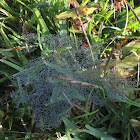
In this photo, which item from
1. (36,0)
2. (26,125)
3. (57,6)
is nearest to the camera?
(26,125)

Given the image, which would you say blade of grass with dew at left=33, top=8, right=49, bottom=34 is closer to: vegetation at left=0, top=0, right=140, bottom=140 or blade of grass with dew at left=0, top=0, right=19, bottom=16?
vegetation at left=0, top=0, right=140, bottom=140

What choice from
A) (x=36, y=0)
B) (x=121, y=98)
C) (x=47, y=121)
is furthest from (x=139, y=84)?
(x=36, y=0)

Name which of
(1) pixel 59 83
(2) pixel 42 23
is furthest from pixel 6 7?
(1) pixel 59 83

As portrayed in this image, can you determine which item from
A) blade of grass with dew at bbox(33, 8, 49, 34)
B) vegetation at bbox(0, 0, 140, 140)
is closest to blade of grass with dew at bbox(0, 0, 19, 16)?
vegetation at bbox(0, 0, 140, 140)

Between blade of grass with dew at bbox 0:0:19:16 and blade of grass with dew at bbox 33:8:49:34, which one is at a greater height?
blade of grass with dew at bbox 0:0:19:16

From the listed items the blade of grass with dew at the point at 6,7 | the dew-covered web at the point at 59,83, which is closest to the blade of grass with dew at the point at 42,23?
the dew-covered web at the point at 59,83

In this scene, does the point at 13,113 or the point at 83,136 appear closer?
the point at 83,136

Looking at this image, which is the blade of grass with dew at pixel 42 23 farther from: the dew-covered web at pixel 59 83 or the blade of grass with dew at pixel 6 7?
the blade of grass with dew at pixel 6 7

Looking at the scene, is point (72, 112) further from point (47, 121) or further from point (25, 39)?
point (25, 39)
